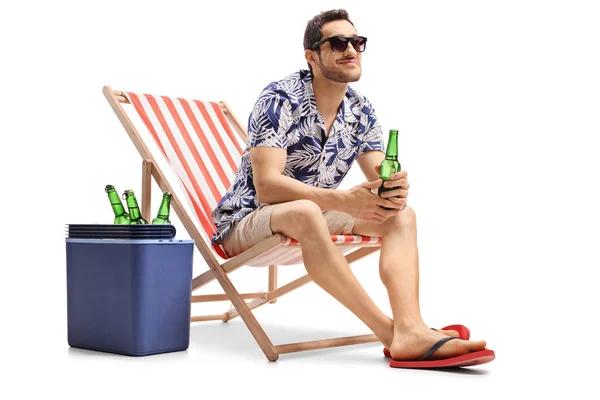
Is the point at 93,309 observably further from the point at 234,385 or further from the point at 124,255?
the point at 234,385

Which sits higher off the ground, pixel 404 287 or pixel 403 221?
pixel 403 221

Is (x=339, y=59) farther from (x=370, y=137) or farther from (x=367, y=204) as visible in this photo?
(x=367, y=204)

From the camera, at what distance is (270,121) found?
3.72 metres

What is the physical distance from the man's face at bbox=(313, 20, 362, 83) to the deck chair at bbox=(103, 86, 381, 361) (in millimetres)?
725

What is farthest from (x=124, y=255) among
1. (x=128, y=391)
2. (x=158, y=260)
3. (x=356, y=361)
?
(x=356, y=361)

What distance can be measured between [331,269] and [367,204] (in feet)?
0.97

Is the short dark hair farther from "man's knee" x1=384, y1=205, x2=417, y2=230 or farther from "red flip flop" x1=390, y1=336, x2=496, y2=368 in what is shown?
"red flip flop" x1=390, y1=336, x2=496, y2=368

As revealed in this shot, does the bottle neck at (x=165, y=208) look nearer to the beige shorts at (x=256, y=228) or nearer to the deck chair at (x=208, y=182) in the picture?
the deck chair at (x=208, y=182)

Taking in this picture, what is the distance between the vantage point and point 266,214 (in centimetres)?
358

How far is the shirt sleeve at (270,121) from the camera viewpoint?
3.70 meters

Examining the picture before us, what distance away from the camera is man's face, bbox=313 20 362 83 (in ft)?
12.4

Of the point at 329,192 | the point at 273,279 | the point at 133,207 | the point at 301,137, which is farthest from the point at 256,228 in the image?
the point at 273,279

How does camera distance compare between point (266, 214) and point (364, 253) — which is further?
point (364, 253)

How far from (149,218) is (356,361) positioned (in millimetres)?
1246
